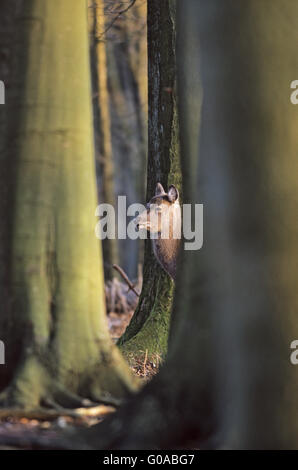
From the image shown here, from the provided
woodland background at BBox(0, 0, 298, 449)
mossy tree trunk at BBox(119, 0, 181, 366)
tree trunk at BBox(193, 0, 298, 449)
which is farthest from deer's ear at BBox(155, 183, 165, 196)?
tree trunk at BBox(193, 0, 298, 449)

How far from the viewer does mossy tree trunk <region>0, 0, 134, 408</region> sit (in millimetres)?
6234

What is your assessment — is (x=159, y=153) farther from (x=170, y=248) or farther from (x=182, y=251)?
(x=182, y=251)

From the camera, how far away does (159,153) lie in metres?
10.0

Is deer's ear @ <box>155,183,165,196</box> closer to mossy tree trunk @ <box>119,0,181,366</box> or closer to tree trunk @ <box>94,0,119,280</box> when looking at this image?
mossy tree trunk @ <box>119,0,181,366</box>

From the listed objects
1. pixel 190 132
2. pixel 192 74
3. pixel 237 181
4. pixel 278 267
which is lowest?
pixel 278 267

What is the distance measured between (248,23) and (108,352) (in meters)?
2.77

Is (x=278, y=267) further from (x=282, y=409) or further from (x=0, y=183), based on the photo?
(x=0, y=183)

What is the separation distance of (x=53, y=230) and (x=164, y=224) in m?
3.96

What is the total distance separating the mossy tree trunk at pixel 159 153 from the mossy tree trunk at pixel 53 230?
10.3 feet

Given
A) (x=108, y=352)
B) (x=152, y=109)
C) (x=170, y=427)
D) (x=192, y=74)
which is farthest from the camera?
(x=152, y=109)

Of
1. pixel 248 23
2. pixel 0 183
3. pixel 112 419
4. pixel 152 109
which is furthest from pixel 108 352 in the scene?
pixel 152 109

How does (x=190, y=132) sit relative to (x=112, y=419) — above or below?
above

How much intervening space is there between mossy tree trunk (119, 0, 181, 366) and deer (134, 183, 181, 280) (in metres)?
0.18

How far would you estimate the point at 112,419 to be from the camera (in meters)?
5.46
